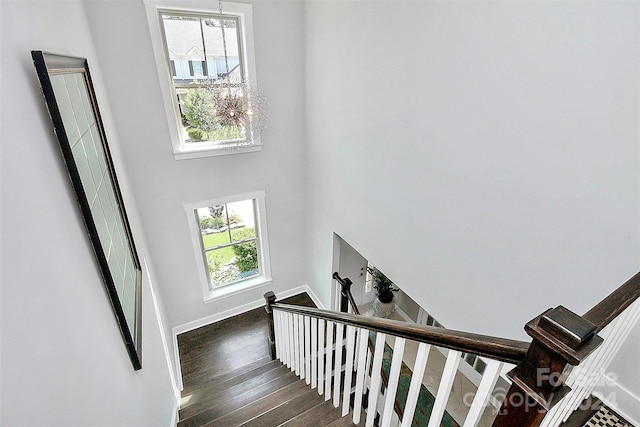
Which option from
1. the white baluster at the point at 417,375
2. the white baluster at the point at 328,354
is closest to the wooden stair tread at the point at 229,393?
the white baluster at the point at 328,354

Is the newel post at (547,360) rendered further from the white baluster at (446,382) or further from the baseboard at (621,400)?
the baseboard at (621,400)

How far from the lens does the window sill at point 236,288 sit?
4.34 meters

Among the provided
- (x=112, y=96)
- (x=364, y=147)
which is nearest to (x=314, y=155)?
(x=364, y=147)

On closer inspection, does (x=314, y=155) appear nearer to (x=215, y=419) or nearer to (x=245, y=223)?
(x=245, y=223)

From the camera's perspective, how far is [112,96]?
283 cm

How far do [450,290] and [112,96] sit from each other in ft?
11.0

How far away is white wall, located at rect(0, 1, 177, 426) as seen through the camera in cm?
65

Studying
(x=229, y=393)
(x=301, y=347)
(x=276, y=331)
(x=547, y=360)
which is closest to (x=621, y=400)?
(x=547, y=360)

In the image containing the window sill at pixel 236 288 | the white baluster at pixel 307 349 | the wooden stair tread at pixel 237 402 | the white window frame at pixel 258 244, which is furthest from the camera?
the window sill at pixel 236 288

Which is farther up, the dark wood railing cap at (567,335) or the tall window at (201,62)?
the tall window at (201,62)

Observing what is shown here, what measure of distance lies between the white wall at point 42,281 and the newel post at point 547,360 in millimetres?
1007

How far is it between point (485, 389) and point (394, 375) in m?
0.39

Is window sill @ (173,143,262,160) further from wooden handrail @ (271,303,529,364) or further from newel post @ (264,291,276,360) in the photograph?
wooden handrail @ (271,303,529,364)

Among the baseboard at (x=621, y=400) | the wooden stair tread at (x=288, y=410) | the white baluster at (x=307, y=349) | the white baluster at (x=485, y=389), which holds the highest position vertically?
the white baluster at (x=485, y=389)
